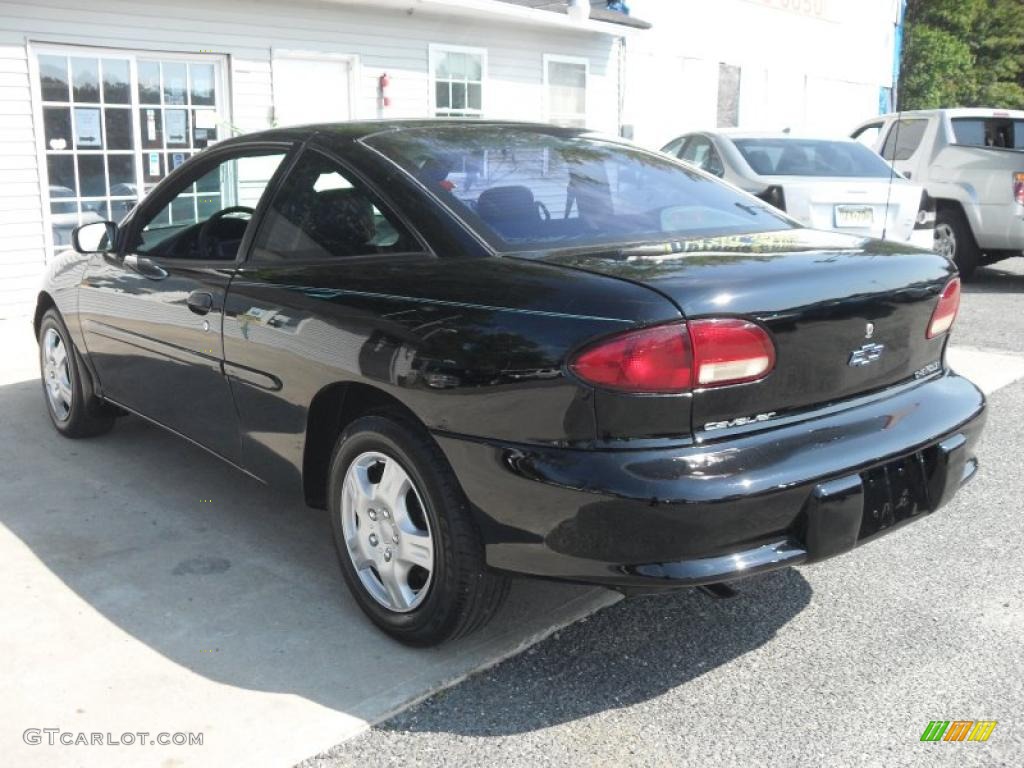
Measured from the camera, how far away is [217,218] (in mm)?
4418

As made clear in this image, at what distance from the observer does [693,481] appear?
2531 mm

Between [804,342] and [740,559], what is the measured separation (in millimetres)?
597

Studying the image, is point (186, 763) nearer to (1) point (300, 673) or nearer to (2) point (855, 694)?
(1) point (300, 673)

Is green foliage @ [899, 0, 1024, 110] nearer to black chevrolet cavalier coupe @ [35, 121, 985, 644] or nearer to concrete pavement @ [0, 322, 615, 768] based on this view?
black chevrolet cavalier coupe @ [35, 121, 985, 644]

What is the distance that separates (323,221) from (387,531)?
3.56ft

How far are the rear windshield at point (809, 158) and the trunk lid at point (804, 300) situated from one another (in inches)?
243

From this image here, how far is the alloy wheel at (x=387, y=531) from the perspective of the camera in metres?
3.04

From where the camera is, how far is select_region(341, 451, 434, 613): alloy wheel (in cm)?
304

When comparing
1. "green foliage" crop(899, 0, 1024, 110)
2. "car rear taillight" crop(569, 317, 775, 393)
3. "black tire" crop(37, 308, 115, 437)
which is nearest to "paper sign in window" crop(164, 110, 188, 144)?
"black tire" crop(37, 308, 115, 437)

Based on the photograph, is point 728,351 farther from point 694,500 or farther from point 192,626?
point 192,626

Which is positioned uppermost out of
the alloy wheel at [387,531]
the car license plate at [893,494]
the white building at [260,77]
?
the white building at [260,77]

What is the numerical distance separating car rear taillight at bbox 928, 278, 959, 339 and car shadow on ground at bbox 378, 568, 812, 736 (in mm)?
974

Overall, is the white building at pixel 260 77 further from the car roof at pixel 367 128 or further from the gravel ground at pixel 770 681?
the gravel ground at pixel 770 681

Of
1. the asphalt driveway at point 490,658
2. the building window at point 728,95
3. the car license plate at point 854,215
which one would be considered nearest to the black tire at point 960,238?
the car license plate at point 854,215
